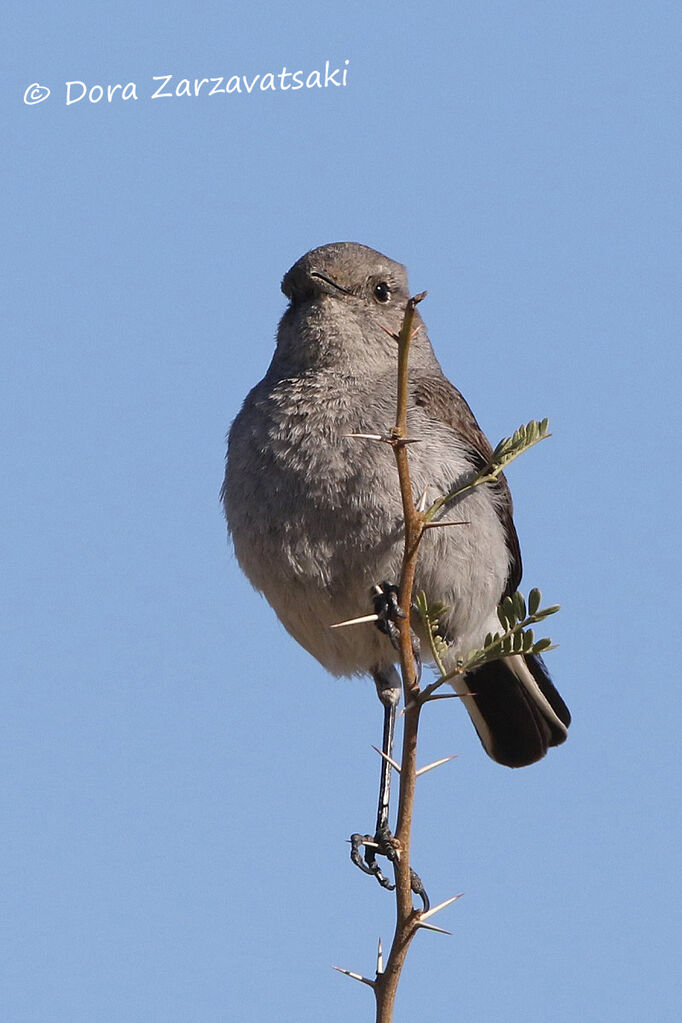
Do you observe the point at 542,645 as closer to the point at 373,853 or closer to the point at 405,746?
the point at 405,746

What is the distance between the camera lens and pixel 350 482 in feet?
18.1

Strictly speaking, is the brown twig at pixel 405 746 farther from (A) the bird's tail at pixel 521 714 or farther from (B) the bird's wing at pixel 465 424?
(A) the bird's tail at pixel 521 714

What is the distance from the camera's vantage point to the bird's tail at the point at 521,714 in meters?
7.03

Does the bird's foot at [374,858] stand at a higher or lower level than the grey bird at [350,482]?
lower

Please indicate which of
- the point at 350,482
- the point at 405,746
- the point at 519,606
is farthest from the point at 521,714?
the point at 405,746

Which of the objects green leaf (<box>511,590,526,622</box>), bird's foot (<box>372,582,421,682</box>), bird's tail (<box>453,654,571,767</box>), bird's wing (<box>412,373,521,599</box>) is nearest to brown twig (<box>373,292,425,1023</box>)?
green leaf (<box>511,590,526,622</box>)

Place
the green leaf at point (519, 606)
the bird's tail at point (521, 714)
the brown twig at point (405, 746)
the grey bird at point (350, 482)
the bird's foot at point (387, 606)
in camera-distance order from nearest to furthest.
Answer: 1. the brown twig at point (405, 746)
2. the green leaf at point (519, 606)
3. the bird's foot at point (387, 606)
4. the grey bird at point (350, 482)
5. the bird's tail at point (521, 714)

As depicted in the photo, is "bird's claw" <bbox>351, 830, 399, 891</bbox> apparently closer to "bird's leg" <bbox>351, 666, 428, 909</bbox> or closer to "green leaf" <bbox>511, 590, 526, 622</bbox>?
"bird's leg" <bbox>351, 666, 428, 909</bbox>

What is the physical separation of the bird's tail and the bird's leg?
0.65 metres

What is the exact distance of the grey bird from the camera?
552 cm

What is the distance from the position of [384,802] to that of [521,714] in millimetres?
1325

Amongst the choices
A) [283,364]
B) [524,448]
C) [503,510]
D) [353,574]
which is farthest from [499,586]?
[524,448]

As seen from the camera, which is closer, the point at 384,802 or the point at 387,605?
the point at 387,605

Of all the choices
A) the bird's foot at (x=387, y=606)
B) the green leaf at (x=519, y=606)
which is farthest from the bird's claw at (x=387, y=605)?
the green leaf at (x=519, y=606)
